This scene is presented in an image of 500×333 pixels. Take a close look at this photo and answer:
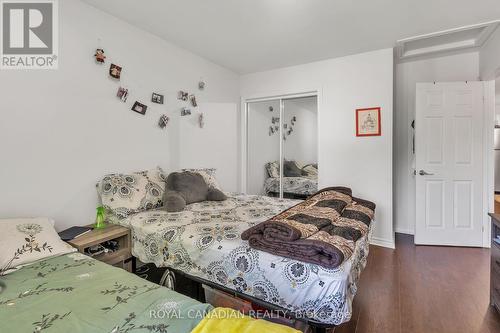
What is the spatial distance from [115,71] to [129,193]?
3.85 ft

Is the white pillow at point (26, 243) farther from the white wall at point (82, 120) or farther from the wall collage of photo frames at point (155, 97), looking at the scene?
the wall collage of photo frames at point (155, 97)

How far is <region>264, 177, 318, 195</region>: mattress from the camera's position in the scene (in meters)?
3.73

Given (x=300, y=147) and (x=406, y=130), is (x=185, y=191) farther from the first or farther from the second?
(x=406, y=130)

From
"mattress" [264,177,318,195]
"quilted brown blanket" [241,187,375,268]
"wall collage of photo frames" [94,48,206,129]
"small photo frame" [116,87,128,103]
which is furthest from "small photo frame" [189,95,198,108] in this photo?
"quilted brown blanket" [241,187,375,268]

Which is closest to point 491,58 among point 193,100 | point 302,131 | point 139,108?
point 302,131

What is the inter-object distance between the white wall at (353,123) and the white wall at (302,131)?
0.42 feet

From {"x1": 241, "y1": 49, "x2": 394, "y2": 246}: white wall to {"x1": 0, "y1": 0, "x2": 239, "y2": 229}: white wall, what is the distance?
6.05 feet

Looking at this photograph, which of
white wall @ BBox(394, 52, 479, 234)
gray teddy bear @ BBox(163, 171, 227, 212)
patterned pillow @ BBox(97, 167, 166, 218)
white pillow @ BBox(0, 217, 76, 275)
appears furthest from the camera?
white wall @ BBox(394, 52, 479, 234)

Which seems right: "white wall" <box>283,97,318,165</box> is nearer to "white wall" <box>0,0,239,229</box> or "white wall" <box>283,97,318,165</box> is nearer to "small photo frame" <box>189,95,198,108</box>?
"small photo frame" <box>189,95,198,108</box>

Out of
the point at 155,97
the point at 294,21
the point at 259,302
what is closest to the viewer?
the point at 259,302

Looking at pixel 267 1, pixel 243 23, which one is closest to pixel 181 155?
pixel 243 23

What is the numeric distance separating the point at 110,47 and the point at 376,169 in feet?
10.7

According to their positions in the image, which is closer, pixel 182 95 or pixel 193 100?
pixel 182 95

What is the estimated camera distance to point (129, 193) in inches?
89.1
